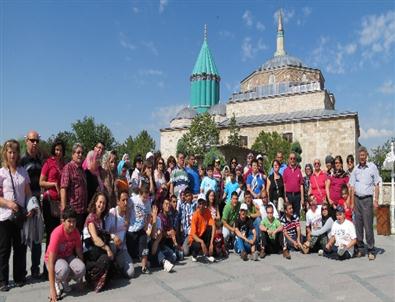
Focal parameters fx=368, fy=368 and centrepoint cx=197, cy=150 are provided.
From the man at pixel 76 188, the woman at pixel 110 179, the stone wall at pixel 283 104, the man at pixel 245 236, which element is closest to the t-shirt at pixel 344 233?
the man at pixel 245 236

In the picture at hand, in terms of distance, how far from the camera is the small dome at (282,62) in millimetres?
42019

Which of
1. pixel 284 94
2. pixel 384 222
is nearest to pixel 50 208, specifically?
pixel 384 222

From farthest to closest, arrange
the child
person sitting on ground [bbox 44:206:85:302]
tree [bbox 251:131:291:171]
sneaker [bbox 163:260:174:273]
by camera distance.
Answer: tree [bbox 251:131:291:171]
the child
sneaker [bbox 163:260:174:273]
person sitting on ground [bbox 44:206:85:302]

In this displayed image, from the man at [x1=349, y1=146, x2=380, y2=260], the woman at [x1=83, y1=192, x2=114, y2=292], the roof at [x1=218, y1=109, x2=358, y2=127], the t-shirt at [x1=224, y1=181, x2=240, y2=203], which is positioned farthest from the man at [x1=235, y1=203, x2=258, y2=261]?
the roof at [x1=218, y1=109, x2=358, y2=127]

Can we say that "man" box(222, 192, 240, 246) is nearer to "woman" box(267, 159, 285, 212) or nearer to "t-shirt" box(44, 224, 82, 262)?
"woman" box(267, 159, 285, 212)

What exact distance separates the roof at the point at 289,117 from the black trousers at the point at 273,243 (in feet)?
92.4

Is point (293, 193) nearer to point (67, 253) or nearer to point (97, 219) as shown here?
point (97, 219)

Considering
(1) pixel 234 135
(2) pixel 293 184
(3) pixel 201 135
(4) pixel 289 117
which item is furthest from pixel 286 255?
(4) pixel 289 117

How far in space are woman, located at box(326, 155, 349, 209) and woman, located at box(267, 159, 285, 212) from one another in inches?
38.6

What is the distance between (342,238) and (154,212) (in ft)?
10.5

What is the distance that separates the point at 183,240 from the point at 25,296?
2.90m

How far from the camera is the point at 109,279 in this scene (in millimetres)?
4781

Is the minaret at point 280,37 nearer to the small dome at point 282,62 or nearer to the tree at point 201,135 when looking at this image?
the small dome at point 282,62

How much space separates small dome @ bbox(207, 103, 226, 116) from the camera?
1769 inches
